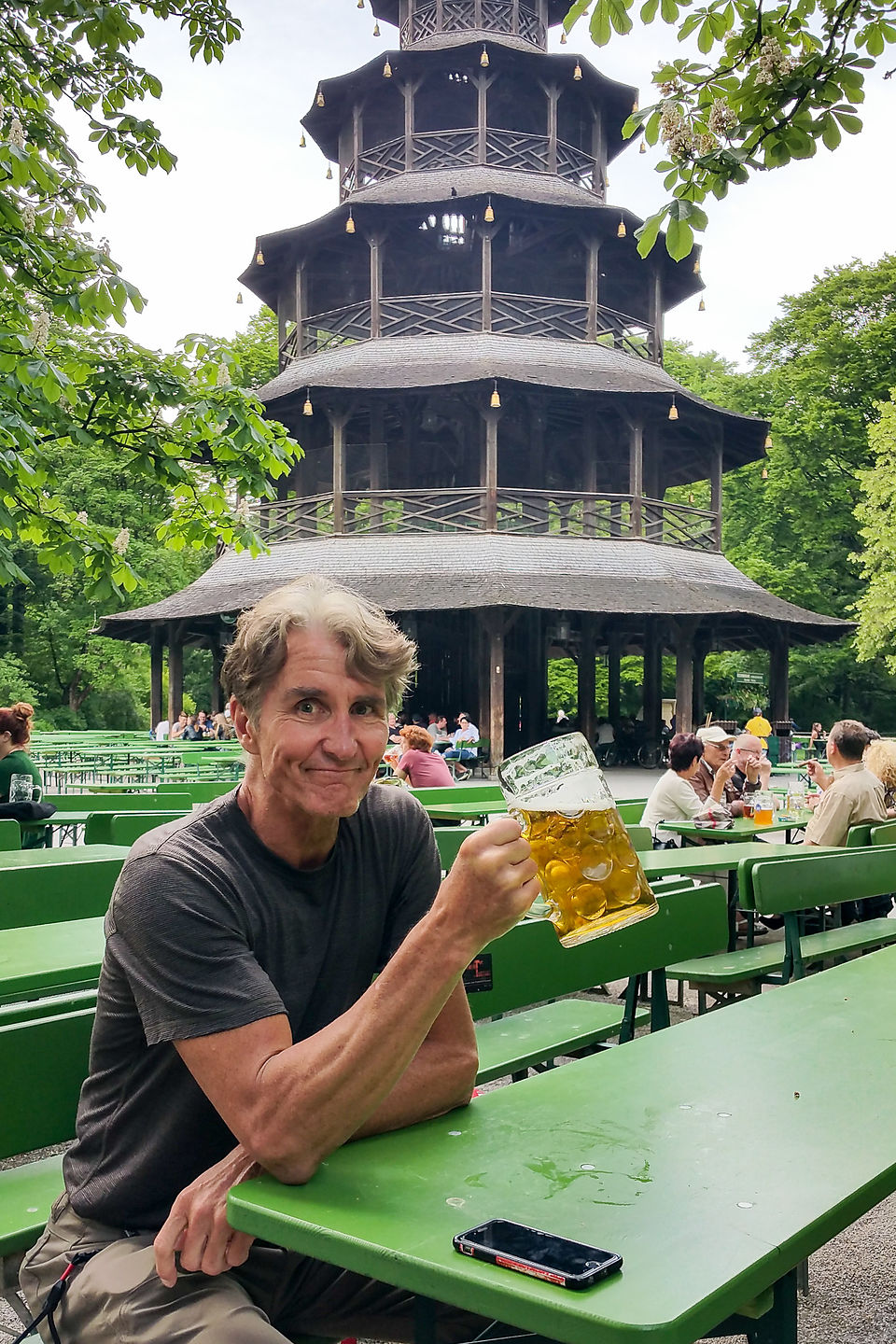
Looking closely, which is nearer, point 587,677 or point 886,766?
point 886,766

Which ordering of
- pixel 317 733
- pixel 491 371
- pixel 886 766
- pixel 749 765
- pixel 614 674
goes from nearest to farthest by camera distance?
pixel 317 733, pixel 886 766, pixel 749 765, pixel 491 371, pixel 614 674

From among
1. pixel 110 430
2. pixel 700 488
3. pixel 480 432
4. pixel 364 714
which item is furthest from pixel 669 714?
pixel 364 714

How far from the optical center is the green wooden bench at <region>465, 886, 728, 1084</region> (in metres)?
3.11

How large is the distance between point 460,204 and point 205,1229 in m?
26.7

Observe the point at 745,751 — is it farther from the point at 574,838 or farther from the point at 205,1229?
the point at 205,1229

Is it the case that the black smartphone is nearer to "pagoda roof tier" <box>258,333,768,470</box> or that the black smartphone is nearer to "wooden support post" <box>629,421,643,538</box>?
"pagoda roof tier" <box>258,333,768,470</box>

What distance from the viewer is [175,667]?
27609 millimetres

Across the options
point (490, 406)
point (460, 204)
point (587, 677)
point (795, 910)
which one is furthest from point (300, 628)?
point (460, 204)

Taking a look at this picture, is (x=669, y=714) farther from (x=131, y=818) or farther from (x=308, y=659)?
(x=308, y=659)

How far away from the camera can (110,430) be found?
720 centimetres

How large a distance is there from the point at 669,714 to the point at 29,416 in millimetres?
37637

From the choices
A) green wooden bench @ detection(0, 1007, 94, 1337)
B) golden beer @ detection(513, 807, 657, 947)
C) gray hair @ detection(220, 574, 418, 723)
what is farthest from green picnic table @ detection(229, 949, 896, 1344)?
green wooden bench @ detection(0, 1007, 94, 1337)

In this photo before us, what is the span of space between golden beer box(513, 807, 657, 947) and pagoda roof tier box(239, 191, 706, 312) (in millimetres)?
24987

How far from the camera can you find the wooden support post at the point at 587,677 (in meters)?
26.4
